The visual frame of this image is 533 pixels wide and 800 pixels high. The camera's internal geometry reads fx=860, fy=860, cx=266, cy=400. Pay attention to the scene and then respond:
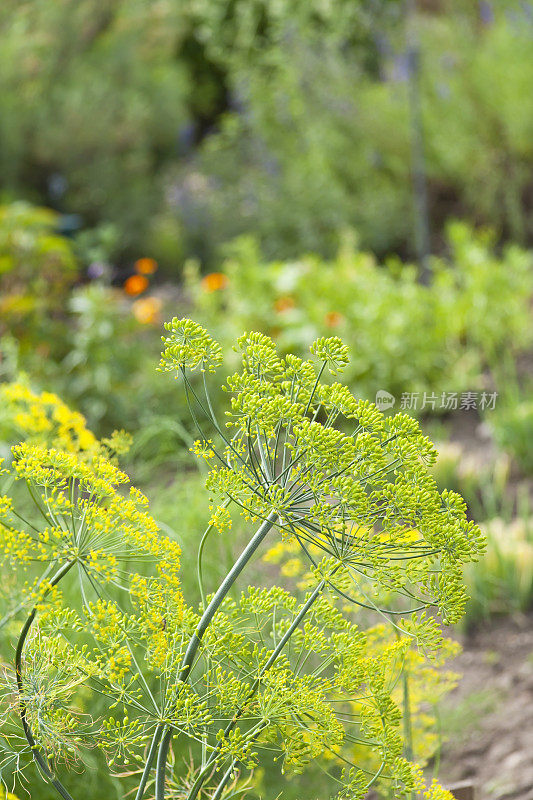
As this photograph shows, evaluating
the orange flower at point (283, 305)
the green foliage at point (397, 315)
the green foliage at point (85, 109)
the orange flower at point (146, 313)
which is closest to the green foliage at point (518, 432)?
the green foliage at point (397, 315)

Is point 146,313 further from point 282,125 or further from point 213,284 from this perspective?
point 282,125

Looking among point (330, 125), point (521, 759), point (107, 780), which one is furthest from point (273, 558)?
point (330, 125)

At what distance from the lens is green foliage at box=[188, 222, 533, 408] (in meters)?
3.99

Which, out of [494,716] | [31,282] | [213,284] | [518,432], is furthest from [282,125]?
[494,716]

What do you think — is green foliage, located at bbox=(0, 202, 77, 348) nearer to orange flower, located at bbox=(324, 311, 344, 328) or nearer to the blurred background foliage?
orange flower, located at bbox=(324, 311, 344, 328)

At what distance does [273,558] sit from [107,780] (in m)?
0.46

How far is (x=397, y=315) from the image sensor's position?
403 centimetres

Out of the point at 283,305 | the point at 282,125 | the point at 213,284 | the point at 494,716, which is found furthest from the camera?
the point at 282,125

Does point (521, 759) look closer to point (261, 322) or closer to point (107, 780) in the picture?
point (107, 780)

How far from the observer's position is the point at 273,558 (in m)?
1.31

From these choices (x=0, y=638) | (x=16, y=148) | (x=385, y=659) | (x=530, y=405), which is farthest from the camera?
(x=16, y=148)

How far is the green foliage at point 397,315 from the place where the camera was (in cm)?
399

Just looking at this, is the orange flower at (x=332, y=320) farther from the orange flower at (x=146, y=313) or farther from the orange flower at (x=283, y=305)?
the orange flower at (x=146, y=313)

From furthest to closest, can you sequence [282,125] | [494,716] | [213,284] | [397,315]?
[282,125] < [213,284] < [397,315] < [494,716]
